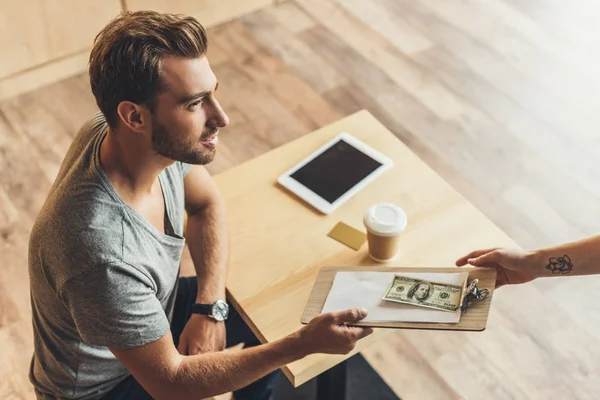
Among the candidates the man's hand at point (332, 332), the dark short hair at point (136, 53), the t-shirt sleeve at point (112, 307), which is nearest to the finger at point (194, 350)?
the t-shirt sleeve at point (112, 307)

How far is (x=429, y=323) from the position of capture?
146 cm

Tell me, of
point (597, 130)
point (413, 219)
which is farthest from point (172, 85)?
point (597, 130)

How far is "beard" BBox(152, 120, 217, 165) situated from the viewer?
152 cm

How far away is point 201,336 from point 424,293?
0.54 metres

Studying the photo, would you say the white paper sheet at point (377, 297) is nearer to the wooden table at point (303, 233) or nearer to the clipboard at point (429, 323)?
the clipboard at point (429, 323)

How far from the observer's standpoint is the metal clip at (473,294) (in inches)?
58.2

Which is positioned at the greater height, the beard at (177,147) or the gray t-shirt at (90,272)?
the beard at (177,147)

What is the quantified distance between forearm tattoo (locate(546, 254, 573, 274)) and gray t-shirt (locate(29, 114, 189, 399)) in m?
0.83

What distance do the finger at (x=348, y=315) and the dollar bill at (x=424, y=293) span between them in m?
0.08

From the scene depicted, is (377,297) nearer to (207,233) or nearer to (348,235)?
(348,235)

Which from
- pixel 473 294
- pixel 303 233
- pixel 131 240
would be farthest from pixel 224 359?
pixel 473 294

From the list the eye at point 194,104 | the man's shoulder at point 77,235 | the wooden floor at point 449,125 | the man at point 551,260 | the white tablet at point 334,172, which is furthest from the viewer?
the wooden floor at point 449,125

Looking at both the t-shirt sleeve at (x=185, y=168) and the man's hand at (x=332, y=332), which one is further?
the t-shirt sleeve at (x=185, y=168)

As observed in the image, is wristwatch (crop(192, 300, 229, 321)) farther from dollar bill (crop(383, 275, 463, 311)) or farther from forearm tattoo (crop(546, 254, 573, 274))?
forearm tattoo (crop(546, 254, 573, 274))
